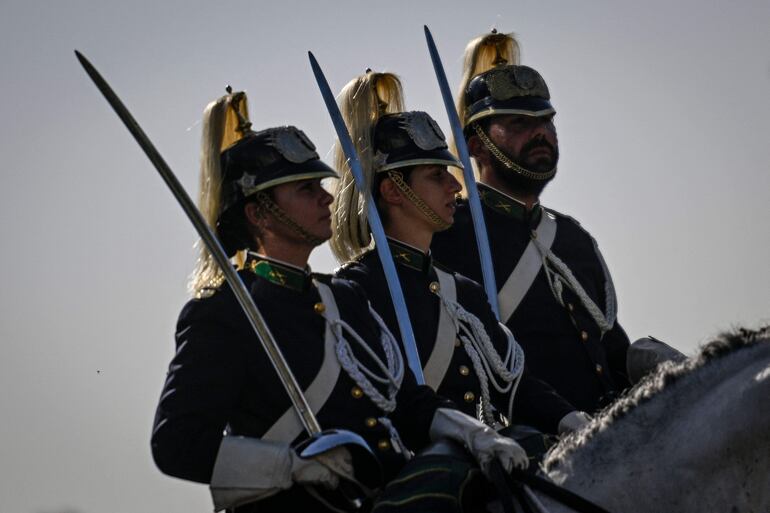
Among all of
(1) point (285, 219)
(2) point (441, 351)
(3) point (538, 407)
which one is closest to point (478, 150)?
(2) point (441, 351)

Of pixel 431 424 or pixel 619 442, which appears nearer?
pixel 619 442

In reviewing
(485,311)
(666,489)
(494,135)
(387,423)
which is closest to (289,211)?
(387,423)

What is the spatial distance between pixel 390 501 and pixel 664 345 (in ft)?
11.2

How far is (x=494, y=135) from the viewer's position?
895cm

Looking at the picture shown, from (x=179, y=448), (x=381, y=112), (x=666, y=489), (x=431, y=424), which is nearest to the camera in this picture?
(x=666, y=489)

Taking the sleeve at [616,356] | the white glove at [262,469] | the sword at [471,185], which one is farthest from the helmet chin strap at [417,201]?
the white glove at [262,469]

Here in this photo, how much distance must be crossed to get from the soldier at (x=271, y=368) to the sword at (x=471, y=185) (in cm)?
170

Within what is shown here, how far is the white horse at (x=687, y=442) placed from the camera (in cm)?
513

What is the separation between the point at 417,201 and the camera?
25.0ft

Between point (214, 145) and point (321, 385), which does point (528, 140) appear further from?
point (321, 385)

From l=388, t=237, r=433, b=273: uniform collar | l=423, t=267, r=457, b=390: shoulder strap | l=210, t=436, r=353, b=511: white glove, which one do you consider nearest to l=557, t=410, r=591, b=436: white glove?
l=423, t=267, r=457, b=390: shoulder strap

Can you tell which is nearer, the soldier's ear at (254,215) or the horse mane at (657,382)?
the horse mane at (657,382)

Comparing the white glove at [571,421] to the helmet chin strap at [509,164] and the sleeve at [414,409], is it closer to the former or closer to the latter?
the sleeve at [414,409]

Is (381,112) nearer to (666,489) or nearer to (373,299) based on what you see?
(373,299)
